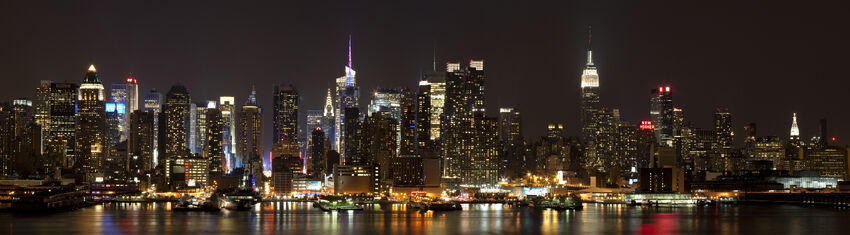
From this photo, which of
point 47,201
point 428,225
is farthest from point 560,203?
point 47,201

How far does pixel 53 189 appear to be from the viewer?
169375 mm

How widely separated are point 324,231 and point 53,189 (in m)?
84.0

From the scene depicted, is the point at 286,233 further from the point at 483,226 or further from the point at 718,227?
the point at 718,227

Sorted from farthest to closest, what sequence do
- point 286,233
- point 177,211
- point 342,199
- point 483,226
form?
point 342,199 < point 177,211 < point 483,226 < point 286,233

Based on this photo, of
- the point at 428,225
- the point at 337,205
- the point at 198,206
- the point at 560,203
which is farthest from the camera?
the point at 560,203

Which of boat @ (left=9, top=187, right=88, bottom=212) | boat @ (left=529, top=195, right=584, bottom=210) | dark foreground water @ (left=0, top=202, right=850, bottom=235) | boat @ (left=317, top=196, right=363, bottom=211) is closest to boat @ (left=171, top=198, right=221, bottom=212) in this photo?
boat @ (left=9, top=187, right=88, bottom=212)

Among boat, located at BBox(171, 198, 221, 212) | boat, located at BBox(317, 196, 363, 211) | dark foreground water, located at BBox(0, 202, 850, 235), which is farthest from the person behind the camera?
boat, located at BBox(317, 196, 363, 211)

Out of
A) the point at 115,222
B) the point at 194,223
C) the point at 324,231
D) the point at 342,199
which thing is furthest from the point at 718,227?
the point at 342,199

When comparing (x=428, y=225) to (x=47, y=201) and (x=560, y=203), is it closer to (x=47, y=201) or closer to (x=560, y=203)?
(x=560, y=203)

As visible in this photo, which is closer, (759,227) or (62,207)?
(759,227)

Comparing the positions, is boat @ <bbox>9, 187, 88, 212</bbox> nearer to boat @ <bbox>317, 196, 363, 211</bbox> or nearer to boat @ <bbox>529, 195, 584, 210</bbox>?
boat @ <bbox>317, 196, 363, 211</bbox>

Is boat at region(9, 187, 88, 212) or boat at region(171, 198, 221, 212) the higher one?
boat at region(9, 187, 88, 212)

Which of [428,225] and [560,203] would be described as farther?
[560,203]

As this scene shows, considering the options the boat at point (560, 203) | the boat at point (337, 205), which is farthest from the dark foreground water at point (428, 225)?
the boat at point (560, 203)
